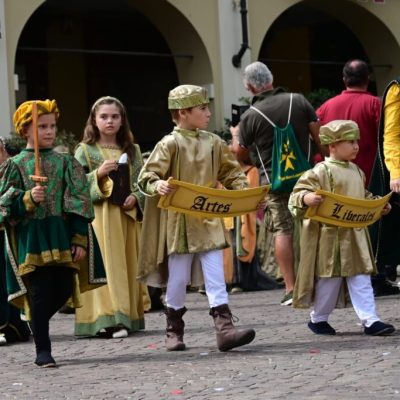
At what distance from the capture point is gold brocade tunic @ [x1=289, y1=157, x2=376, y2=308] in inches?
357

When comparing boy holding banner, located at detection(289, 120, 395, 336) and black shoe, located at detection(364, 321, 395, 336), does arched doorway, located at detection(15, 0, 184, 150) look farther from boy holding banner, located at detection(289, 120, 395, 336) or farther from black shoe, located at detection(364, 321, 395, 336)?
black shoe, located at detection(364, 321, 395, 336)

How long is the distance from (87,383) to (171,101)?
2066 millimetres

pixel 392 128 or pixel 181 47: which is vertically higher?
pixel 181 47

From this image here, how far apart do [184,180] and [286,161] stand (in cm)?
294

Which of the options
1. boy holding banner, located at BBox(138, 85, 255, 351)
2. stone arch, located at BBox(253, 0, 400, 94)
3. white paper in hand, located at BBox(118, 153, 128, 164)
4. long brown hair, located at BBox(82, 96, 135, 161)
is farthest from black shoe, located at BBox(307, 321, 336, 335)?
stone arch, located at BBox(253, 0, 400, 94)

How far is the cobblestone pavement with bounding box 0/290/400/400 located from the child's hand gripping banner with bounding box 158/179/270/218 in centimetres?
85

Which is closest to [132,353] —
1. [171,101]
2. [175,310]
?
[175,310]

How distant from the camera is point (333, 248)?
9.10 meters

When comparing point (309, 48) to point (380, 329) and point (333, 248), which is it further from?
point (380, 329)

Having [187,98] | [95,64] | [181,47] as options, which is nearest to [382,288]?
[187,98]

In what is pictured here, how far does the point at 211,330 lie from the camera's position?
32.6 feet

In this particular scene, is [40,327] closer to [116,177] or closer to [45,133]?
[45,133]

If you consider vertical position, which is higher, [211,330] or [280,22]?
[280,22]

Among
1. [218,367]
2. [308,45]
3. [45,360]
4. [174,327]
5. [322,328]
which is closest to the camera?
[218,367]
